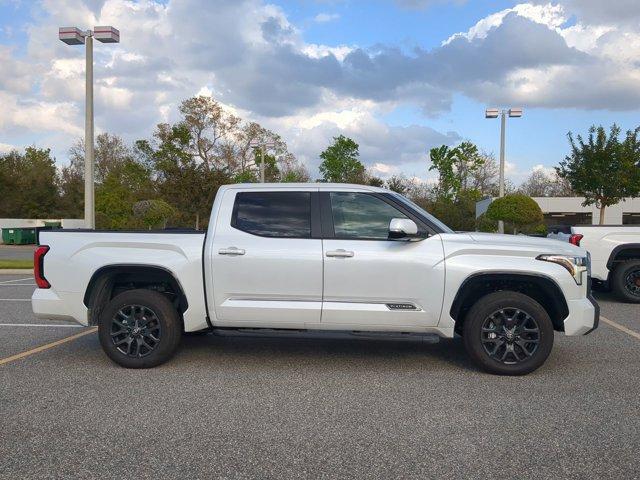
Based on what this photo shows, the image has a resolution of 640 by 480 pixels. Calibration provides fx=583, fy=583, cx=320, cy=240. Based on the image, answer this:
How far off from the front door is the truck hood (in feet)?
1.55

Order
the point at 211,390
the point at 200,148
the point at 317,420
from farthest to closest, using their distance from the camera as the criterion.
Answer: the point at 200,148, the point at 211,390, the point at 317,420

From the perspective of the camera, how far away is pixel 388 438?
13.2ft

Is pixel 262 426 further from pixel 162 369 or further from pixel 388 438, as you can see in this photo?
pixel 162 369

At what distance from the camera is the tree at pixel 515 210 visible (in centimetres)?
3003

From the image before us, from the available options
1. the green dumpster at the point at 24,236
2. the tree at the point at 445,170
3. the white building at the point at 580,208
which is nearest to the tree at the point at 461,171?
the tree at the point at 445,170

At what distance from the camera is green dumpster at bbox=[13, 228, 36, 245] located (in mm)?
38500

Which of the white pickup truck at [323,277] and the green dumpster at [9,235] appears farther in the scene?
the green dumpster at [9,235]

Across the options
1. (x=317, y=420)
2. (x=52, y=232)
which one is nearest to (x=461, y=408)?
(x=317, y=420)

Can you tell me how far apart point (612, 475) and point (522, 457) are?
52 cm

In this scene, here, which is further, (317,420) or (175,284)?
(175,284)

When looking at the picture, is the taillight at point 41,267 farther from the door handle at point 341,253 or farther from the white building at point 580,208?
the white building at point 580,208

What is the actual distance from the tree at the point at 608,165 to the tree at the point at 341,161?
35424 mm

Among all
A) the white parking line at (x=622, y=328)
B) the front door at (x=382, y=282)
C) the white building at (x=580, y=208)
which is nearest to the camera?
the front door at (x=382, y=282)

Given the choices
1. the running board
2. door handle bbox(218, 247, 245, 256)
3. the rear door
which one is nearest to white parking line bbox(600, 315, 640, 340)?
the running board
